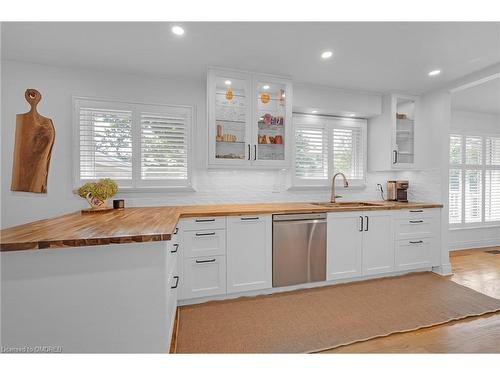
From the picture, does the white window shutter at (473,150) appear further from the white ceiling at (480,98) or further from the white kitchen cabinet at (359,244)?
the white kitchen cabinet at (359,244)

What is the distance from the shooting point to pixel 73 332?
50.6 inches

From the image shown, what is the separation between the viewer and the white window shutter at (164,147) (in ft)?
9.34

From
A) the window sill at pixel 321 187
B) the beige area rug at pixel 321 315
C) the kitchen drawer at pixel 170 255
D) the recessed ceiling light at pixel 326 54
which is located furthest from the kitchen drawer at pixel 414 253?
the kitchen drawer at pixel 170 255

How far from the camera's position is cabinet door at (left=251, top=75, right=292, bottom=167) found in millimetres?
2896

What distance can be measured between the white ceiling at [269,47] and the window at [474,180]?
2.16 metres

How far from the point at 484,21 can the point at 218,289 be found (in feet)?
10.7

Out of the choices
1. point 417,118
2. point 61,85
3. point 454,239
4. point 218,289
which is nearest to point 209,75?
point 61,85

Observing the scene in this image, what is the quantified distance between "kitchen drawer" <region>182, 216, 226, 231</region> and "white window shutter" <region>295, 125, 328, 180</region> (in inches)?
56.7

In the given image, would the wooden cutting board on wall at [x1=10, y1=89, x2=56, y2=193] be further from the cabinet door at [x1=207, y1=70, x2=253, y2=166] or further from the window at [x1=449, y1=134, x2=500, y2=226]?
the window at [x1=449, y1=134, x2=500, y2=226]

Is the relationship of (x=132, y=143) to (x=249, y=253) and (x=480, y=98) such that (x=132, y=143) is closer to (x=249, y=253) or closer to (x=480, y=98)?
(x=249, y=253)

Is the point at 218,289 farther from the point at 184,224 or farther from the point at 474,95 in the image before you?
the point at 474,95

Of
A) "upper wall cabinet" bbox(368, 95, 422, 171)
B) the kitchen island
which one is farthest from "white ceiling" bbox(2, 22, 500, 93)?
the kitchen island

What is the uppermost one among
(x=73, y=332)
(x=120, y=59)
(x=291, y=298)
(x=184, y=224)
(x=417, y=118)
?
(x=120, y=59)

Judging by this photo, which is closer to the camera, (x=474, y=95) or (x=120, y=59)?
(x=120, y=59)
